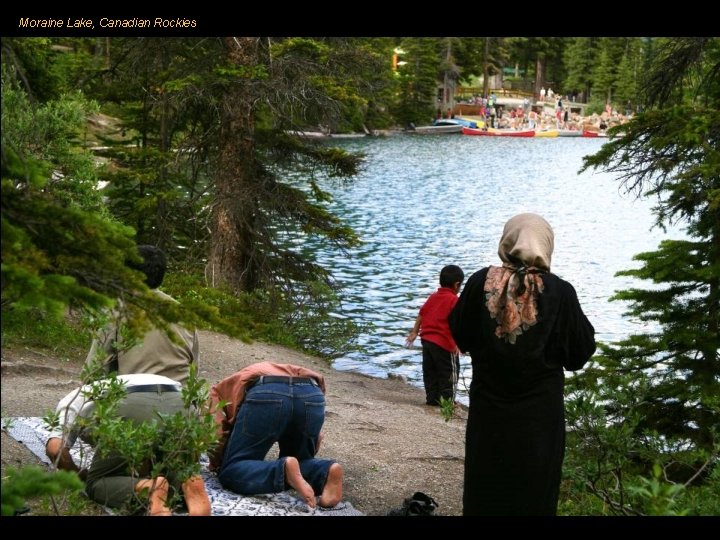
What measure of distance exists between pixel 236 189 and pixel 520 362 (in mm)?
11430

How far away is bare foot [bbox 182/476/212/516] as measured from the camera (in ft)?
16.9

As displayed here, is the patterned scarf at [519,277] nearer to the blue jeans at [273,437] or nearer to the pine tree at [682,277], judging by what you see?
the blue jeans at [273,437]

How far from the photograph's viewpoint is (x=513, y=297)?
4.93 meters

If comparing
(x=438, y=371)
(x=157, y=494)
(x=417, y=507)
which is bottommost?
(x=438, y=371)

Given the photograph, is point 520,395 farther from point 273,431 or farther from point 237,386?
point 237,386

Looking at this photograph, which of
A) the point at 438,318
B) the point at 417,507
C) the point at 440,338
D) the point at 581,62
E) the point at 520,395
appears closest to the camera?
the point at 520,395

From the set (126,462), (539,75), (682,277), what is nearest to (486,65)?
(539,75)

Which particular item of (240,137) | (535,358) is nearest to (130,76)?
(240,137)

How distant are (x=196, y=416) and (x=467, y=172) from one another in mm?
48391

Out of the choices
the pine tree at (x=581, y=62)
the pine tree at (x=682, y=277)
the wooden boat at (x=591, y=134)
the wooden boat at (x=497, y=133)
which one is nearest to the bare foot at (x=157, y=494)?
the pine tree at (x=682, y=277)

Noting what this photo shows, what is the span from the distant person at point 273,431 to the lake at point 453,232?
3434mm

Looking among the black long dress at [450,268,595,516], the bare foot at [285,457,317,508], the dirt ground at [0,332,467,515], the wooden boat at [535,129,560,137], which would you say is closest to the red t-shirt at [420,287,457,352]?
the dirt ground at [0,332,467,515]

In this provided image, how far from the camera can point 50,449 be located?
18.1 ft

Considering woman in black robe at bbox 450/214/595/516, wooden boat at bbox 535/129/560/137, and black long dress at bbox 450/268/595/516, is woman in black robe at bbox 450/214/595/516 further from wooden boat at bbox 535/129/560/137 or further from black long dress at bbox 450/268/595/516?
wooden boat at bbox 535/129/560/137
